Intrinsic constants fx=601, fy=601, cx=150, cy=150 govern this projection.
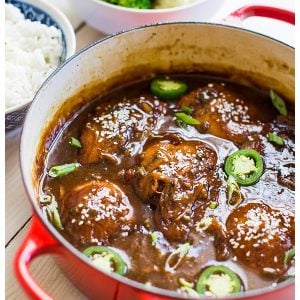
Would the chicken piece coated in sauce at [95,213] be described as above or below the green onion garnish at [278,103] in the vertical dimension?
below

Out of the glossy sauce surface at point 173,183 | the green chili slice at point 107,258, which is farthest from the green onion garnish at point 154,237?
the green chili slice at point 107,258

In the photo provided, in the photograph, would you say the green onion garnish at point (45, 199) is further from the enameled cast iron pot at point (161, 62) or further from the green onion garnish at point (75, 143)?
the green onion garnish at point (75, 143)

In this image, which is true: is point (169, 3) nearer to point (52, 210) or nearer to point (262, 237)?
point (52, 210)

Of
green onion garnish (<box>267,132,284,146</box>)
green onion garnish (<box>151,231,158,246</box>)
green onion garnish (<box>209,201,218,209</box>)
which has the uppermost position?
green onion garnish (<box>267,132,284,146</box>)

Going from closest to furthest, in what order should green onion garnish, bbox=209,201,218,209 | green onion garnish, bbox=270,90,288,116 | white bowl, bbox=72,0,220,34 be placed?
green onion garnish, bbox=209,201,218,209 < green onion garnish, bbox=270,90,288,116 < white bowl, bbox=72,0,220,34

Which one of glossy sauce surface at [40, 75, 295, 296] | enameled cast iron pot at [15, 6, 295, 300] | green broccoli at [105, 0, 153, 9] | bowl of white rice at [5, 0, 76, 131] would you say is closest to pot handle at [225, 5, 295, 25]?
enameled cast iron pot at [15, 6, 295, 300]

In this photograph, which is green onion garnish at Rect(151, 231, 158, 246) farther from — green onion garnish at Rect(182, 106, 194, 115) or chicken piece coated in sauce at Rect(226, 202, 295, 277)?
green onion garnish at Rect(182, 106, 194, 115)

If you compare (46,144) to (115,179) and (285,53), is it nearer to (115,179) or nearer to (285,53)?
(115,179)
